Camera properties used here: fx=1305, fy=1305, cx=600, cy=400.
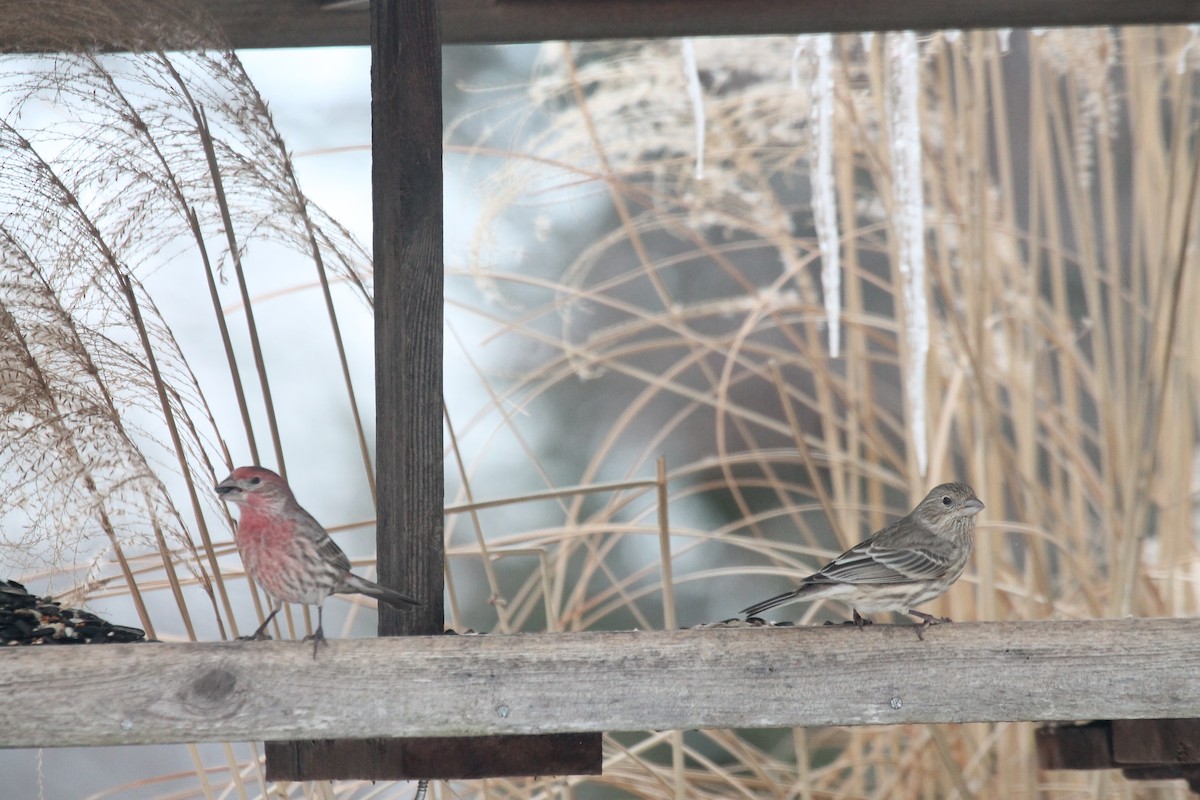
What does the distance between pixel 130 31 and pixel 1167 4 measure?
7.01 feet

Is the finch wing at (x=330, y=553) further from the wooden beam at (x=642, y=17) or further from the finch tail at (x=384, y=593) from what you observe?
the wooden beam at (x=642, y=17)

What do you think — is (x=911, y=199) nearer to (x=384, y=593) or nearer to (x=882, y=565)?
(x=882, y=565)

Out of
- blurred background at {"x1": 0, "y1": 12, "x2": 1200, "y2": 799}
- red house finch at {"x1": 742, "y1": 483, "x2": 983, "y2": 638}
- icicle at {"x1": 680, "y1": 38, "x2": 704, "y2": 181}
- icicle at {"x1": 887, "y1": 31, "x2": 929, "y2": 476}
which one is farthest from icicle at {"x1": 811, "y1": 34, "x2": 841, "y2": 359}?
red house finch at {"x1": 742, "y1": 483, "x2": 983, "y2": 638}

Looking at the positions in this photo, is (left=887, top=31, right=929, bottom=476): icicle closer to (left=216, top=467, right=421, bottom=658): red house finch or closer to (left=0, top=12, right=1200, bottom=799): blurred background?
(left=0, top=12, right=1200, bottom=799): blurred background

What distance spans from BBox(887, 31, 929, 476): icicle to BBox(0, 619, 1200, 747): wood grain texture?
113 cm

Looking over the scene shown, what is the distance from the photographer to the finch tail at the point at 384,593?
2045 mm

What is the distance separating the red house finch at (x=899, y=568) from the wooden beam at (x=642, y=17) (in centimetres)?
105

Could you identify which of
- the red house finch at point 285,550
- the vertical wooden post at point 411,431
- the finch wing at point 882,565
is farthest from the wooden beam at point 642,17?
the finch wing at point 882,565

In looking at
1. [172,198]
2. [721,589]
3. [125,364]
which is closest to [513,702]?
[125,364]

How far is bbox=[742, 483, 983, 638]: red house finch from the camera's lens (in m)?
2.27

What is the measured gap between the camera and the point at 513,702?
180 cm

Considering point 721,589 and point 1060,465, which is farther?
point 721,589

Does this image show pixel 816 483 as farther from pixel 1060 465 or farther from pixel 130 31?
pixel 130 31

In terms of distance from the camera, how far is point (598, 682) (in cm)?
182
